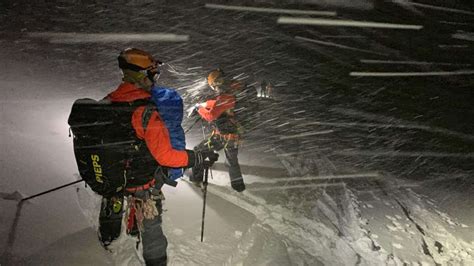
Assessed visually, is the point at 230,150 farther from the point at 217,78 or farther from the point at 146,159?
the point at 146,159

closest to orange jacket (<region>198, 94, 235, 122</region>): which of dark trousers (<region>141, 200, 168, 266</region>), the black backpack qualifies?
dark trousers (<region>141, 200, 168, 266</region>)

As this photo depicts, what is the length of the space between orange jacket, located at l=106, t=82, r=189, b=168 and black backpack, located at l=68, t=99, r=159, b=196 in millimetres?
46

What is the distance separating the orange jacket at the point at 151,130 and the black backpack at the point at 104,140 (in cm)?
5

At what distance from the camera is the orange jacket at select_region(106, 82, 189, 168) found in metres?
2.72

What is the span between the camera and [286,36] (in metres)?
18.3

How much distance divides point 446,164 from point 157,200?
28.4ft

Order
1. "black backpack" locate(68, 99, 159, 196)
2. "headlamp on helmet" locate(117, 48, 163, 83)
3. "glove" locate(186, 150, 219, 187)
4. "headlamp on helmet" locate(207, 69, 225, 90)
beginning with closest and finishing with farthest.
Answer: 1. "black backpack" locate(68, 99, 159, 196)
2. "headlamp on helmet" locate(117, 48, 163, 83)
3. "glove" locate(186, 150, 219, 187)
4. "headlamp on helmet" locate(207, 69, 225, 90)

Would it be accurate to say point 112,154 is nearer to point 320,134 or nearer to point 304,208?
point 304,208

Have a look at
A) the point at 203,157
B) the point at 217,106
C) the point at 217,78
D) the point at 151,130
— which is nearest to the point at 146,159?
the point at 151,130

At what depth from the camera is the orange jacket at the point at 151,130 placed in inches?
107

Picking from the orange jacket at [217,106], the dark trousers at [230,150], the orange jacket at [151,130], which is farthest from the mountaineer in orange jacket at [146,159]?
the dark trousers at [230,150]

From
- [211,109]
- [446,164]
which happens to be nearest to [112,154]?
[211,109]

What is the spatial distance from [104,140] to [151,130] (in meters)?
0.37

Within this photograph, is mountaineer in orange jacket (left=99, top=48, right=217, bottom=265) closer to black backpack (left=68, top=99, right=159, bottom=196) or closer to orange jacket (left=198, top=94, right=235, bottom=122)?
black backpack (left=68, top=99, right=159, bottom=196)
